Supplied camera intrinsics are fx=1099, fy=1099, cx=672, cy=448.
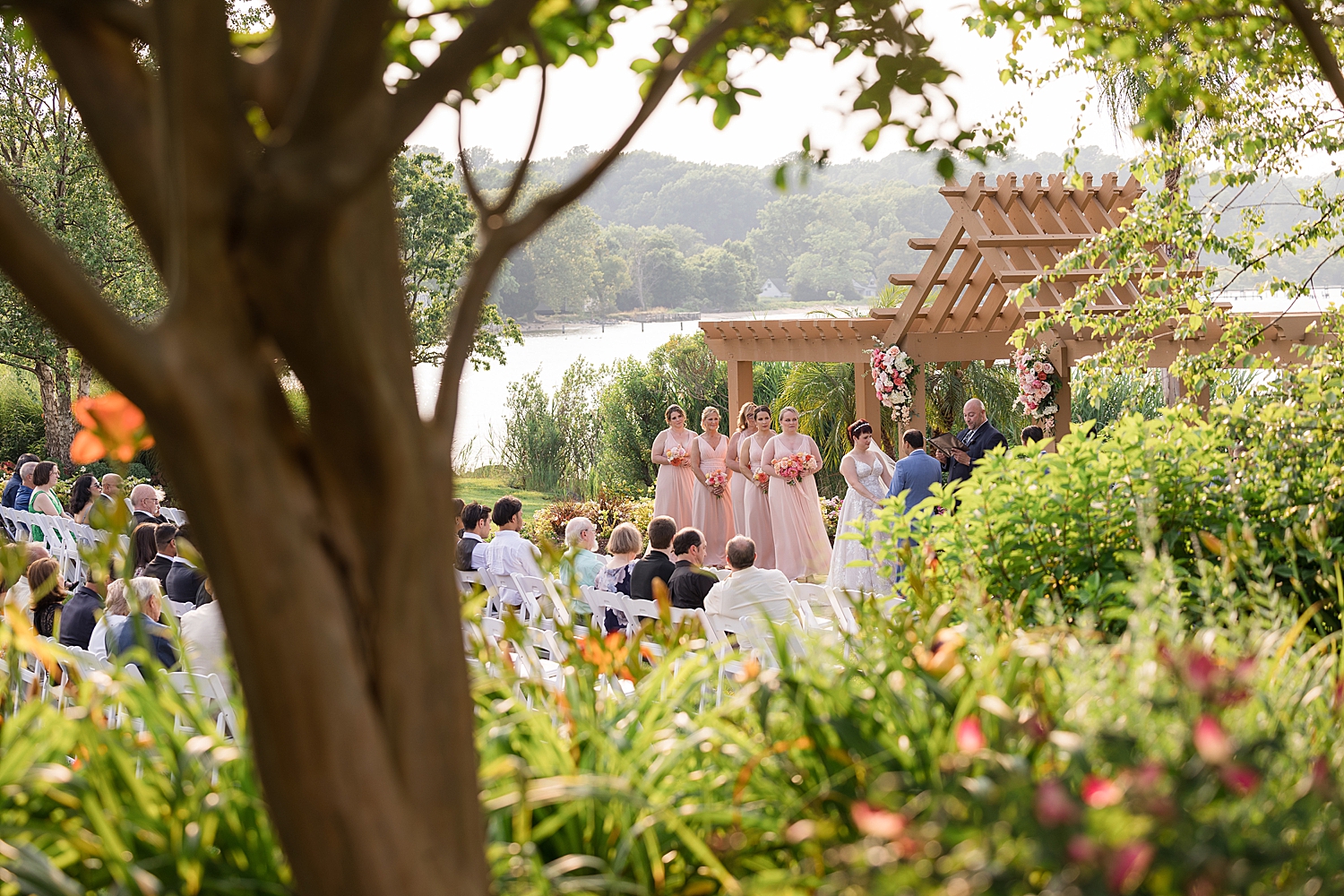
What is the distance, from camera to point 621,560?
6449 mm

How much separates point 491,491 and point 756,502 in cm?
1160

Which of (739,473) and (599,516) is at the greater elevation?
(739,473)

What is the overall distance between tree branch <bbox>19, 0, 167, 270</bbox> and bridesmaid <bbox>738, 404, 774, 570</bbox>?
8681 millimetres

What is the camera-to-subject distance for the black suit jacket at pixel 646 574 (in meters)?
5.84

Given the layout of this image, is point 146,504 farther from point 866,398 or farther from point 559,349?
point 559,349

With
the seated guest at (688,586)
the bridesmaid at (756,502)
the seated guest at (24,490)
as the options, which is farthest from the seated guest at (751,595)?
the seated guest at (24,490)

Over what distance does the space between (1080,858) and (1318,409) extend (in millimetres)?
3432

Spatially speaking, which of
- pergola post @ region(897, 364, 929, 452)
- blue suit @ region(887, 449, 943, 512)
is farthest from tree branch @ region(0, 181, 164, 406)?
pergola post @ region(897, 364, 929, 452)

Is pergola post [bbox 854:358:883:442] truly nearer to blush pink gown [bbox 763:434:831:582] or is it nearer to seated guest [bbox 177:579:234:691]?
blush pink gown [bbox 763:434:831:582]

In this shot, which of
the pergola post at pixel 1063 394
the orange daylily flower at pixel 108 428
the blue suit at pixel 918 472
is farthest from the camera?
the pergola post at pixel 1063 394

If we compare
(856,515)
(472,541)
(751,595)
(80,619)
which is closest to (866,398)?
(856,515)

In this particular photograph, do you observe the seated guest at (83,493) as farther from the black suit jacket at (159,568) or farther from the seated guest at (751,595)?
the seated guest at (751,595)

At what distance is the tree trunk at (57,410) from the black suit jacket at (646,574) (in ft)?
52.5

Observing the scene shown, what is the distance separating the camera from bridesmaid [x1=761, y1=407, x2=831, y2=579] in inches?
391
